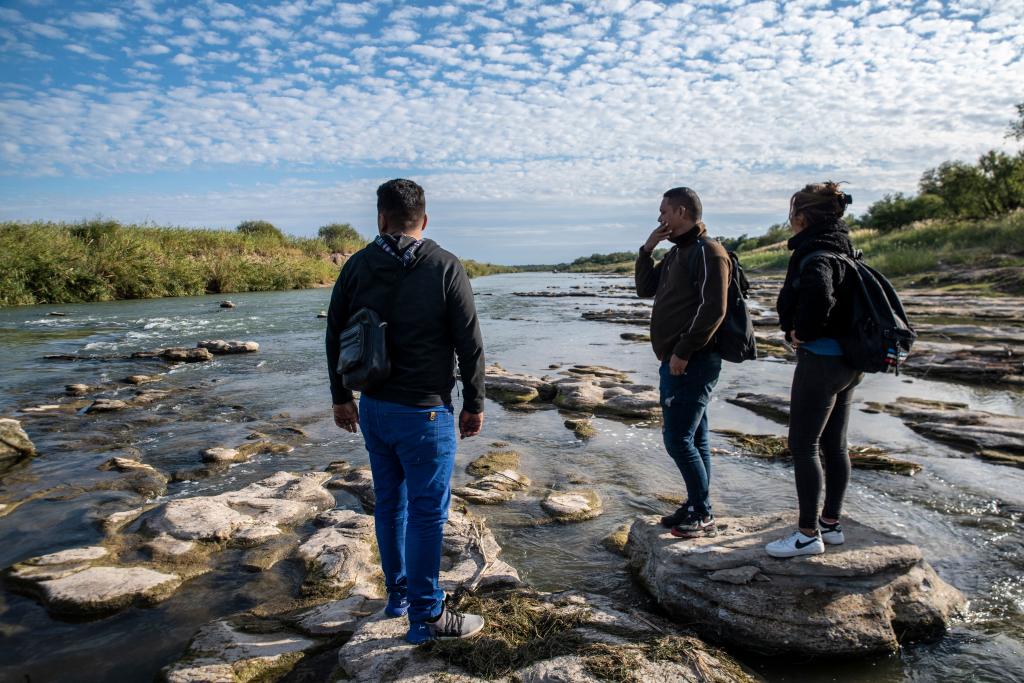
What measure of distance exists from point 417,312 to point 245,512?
335 cm

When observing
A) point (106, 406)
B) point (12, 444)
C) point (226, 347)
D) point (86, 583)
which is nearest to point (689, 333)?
point (86, 583)

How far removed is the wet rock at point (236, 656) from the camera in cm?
318

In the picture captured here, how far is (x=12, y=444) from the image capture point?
709 cm

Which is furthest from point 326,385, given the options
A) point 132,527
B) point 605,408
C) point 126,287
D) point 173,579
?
point 126,287

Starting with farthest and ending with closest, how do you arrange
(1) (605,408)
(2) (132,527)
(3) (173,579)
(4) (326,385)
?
1. (4) (326,385)
2. (1) (605,408)
3. (2) (132,527)
4. (3) (173,579)

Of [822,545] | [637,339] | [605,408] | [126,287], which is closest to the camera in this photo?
[822,545]

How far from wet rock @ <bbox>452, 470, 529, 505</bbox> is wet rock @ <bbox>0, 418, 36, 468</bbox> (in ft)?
17.6

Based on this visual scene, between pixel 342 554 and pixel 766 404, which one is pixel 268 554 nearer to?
pixel 342 554

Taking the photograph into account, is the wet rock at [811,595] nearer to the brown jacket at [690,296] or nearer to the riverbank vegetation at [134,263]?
the brown jacket at [690,296]

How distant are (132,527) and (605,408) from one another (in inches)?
257

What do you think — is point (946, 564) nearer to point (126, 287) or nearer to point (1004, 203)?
point (126, 287)

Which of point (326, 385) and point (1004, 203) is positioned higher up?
point (1004, 203)

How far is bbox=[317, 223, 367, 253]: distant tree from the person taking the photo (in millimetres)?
55831

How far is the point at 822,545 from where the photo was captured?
3717mm
